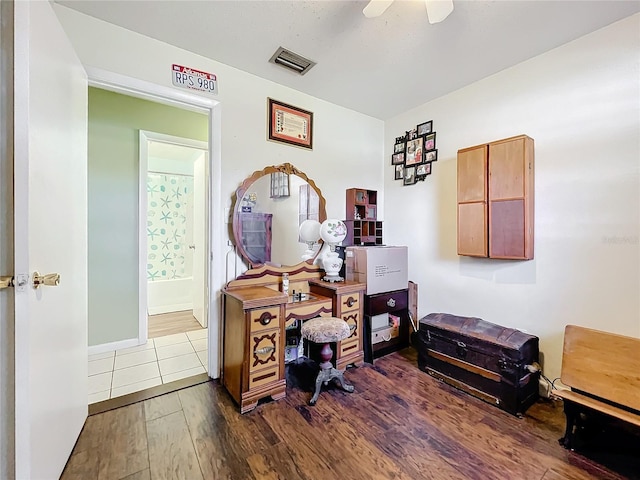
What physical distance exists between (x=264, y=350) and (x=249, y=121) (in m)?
1.81

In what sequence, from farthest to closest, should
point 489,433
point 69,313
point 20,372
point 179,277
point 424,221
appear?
1. point 179,277
2. point 424,221
3. point 489,433
4. point 69,313
5. point 20,372

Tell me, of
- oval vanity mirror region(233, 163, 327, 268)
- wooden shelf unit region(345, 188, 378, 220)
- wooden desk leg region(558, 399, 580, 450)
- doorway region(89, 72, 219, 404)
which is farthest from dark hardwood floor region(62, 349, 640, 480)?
wooden shelf unit region(345, 188, 378, 220)

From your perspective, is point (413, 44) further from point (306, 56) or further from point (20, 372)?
point (20, 372)

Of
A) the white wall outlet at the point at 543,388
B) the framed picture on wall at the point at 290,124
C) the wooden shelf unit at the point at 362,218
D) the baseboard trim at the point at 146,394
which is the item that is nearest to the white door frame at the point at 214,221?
the baseboard trim at the point at 146,394

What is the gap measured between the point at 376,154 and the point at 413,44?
53.6 inches

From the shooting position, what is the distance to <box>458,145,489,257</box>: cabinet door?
85.0 inches

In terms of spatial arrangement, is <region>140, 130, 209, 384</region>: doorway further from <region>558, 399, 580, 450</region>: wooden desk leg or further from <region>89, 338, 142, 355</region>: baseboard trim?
<region>558, 399, 580, 450</region>: wooden desk leg

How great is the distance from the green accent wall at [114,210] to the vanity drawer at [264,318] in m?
1.71

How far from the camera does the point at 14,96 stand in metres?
0.98

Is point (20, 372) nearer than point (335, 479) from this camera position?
Yes

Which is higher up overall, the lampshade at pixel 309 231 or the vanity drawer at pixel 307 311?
the lampshade at pixel 309 231

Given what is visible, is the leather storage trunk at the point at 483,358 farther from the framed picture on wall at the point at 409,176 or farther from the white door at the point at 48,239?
the white door at the point at 48,239

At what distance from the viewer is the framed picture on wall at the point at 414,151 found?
2849 mm

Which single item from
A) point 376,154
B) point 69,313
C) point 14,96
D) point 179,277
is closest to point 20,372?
point 69,313
